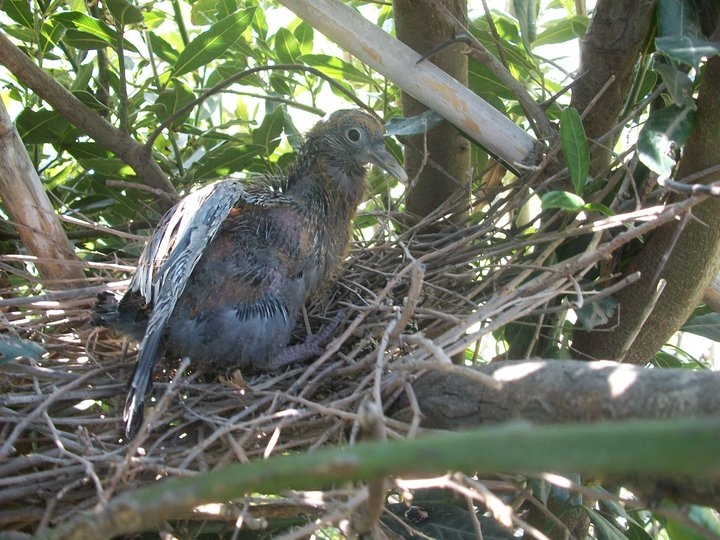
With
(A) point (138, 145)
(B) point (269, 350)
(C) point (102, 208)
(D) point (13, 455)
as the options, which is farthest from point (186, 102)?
(D) point (13, 455)

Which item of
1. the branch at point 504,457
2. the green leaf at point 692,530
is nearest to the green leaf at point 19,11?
the branch at point 504,457

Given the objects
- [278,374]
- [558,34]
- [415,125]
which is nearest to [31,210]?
[278,374]

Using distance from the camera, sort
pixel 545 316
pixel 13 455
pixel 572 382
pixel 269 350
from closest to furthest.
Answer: pixel 572 382
pixel 13 455
pixel 269 350
pixel 545 316

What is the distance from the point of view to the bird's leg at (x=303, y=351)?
1662 mm

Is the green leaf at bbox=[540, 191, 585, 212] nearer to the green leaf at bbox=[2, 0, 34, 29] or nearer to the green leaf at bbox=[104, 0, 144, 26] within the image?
the green leaf at bbox=[104, 0, 144, 26]

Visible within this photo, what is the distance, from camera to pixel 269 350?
1.63 meters

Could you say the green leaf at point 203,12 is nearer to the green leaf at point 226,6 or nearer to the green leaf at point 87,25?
the green leaf at point 226,6

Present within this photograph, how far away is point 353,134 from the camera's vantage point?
192 centimetres

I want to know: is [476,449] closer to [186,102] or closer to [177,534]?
[177,534]

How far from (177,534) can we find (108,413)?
28cm

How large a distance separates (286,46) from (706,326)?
1.37 metres

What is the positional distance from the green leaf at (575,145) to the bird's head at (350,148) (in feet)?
1.60

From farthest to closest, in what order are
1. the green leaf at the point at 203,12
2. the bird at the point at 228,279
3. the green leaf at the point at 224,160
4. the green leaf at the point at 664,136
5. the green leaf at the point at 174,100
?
the green leaf at the point at 203,12 < the green leaf at the point at 224,160 < the green leaf at the point at 174,100 < the bird at the point at 228,279 < the green leaf at the point at 664,136

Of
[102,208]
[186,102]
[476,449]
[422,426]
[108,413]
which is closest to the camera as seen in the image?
[476,449]
